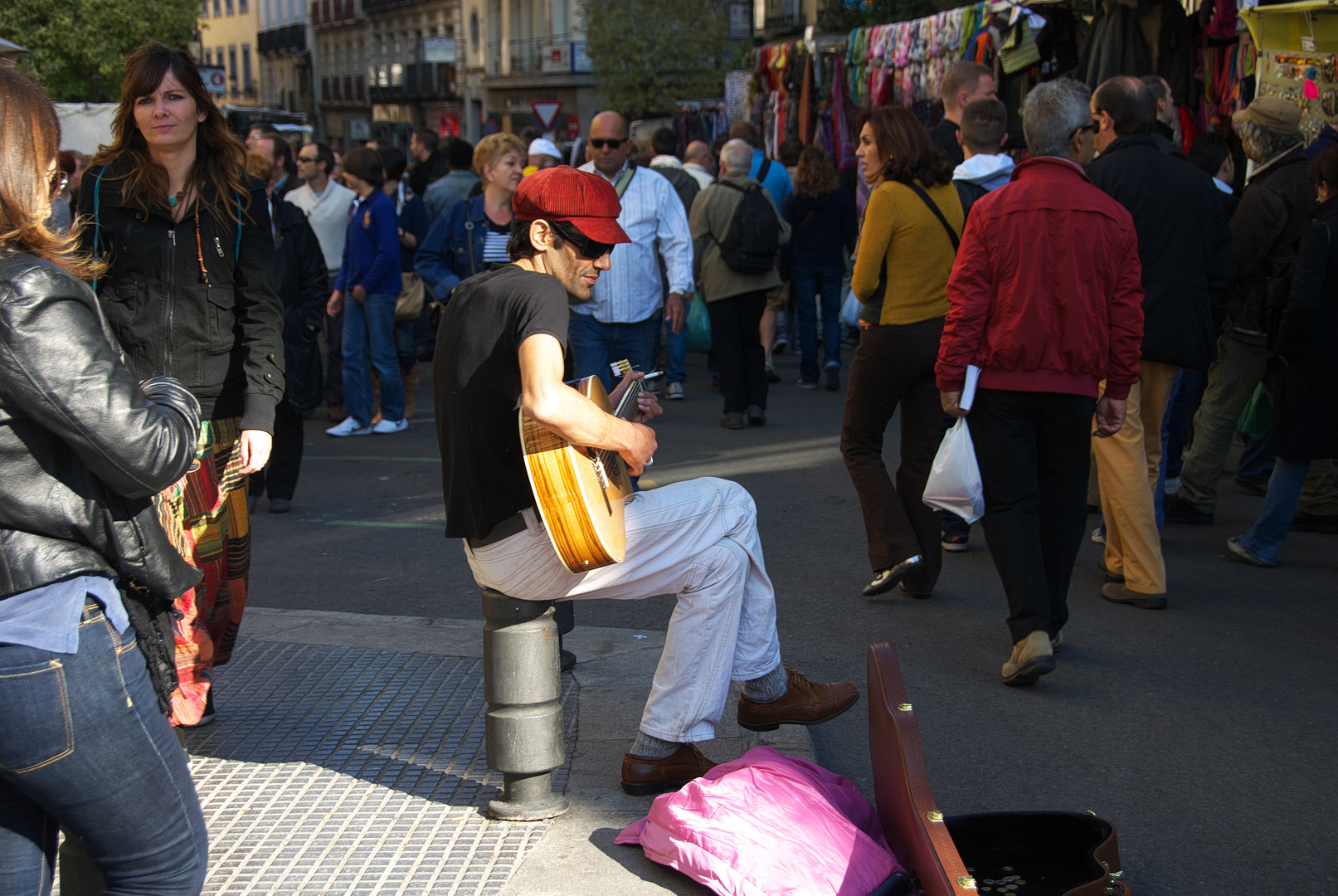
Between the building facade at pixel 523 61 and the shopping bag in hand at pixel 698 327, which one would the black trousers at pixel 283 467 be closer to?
the shopping bag in hand at pixel 698 327

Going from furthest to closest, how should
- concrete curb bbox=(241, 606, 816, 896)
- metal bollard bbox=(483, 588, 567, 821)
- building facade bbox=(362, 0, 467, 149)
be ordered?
building facade bbox=(362, 0, 467, 149) < metal bollard bbox=(483, 588, 567, 821) < concrete curb bbox=(241, 606, 816, 896)

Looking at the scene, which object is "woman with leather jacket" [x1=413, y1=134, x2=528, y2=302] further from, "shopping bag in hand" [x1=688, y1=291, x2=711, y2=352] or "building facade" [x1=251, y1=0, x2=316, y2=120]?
"building facade" [x1=251, y1=0, x2=316, y2=120]

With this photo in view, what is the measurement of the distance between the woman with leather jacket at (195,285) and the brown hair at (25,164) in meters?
1.44

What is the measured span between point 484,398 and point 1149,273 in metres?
3.49

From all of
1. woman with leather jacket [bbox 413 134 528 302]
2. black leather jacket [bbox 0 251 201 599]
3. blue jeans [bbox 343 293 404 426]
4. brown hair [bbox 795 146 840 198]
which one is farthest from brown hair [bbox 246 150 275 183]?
brown hair [bbox 795 146 840 198]

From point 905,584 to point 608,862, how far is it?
2.81m

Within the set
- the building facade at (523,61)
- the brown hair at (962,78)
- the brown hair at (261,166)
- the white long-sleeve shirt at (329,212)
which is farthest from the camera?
the building facade at (523,61)

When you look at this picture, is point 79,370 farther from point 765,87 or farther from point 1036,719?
point 765,87

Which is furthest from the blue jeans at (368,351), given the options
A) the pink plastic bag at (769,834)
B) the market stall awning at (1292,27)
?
the pink plastic bag at (769,834)

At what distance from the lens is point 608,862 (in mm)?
2955

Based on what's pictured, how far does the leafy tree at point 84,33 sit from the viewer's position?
3241cm

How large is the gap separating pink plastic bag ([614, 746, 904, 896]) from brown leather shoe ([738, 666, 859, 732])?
48cm

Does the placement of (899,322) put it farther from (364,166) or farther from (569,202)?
A: (364,166)

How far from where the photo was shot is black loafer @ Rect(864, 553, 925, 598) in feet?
17.1
